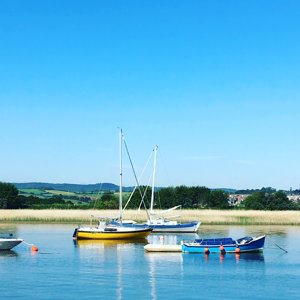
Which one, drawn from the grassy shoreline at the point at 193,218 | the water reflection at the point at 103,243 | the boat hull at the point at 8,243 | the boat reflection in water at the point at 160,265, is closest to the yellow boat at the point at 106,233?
the water reflection at the point at 103,243

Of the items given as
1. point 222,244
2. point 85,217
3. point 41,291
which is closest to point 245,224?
point 85,217

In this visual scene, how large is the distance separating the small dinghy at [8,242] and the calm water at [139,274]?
77cm

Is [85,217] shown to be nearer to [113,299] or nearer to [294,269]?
[294,269]

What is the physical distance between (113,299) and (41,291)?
4.79 m

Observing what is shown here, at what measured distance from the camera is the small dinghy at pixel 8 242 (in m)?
49.2

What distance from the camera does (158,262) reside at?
4338 cm

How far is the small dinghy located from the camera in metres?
49.2

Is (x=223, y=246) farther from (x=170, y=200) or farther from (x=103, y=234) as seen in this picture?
(x=170, y=200)

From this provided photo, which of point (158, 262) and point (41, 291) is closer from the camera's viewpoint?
point (41, 291)

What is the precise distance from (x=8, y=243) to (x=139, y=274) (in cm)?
1703

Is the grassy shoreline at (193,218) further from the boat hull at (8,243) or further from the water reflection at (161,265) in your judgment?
the water reflection at (161,265)

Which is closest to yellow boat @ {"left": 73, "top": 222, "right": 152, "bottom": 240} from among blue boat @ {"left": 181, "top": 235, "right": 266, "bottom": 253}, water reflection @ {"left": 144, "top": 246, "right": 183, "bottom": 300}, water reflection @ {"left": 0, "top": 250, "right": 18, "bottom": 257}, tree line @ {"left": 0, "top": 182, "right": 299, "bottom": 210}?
water reflection @ {"left": 0, "top": 250, "right": 18, "bottom": 257}

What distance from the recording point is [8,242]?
1943 inches

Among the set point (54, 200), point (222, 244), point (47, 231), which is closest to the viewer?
point (222, 244)
